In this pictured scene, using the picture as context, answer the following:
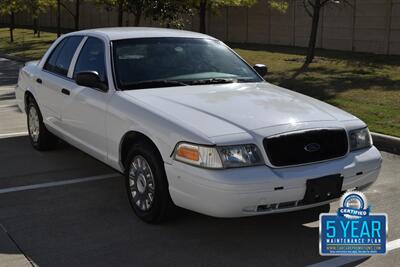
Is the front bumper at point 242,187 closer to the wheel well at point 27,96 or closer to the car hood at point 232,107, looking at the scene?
the car hood at point 232,107

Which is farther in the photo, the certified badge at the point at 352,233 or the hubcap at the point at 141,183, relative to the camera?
the hubcap at the point at 141,183

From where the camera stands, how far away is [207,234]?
15.3 feet

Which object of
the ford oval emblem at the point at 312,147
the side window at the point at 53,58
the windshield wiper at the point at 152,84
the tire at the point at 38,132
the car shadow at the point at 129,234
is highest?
the side window at the point at 53,58

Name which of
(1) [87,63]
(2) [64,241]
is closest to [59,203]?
(2) [64,241]

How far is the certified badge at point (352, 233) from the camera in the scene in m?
4.07

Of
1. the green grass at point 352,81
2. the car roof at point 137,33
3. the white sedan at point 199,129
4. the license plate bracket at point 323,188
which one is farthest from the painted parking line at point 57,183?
the green grass at point 352,81

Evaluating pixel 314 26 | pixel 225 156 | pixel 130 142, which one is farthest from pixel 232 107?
pixel 314 26

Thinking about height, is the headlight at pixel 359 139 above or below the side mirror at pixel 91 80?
below

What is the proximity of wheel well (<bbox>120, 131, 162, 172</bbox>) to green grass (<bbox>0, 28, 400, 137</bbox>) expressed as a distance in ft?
13.8

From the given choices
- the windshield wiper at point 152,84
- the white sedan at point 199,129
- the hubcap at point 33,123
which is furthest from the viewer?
the hubcap at point 33,123

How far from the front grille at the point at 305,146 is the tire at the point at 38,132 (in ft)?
12.5

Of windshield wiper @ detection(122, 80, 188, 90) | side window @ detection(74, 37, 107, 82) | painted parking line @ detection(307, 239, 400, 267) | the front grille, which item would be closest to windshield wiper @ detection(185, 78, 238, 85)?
windshield wiper @ detection(122, 80, 188, 90)

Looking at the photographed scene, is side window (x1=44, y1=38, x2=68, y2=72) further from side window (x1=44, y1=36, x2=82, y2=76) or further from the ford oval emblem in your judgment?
the ford oval emblem

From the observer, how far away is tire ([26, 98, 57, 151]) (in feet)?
23.6
